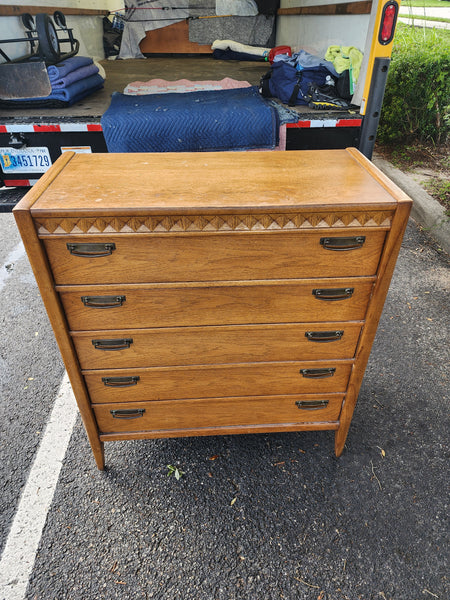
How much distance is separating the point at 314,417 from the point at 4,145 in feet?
8.53

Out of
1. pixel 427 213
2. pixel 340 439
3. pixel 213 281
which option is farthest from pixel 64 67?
pixel 427 213

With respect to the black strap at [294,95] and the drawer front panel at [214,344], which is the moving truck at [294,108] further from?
the drawer front panel at [214,344]

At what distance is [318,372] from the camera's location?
5.63ft

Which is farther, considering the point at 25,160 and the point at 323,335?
the point at 25,160

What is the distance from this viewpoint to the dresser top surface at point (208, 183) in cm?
131

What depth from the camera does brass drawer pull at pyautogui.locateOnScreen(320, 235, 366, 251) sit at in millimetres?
1389

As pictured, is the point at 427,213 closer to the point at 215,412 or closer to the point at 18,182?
the point at 215,412

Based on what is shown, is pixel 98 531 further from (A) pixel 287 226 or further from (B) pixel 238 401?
(A) pixel 287 226

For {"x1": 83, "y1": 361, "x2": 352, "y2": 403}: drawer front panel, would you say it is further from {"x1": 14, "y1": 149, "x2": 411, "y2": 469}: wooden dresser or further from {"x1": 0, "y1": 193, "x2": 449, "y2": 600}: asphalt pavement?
{"x1": 0, "y1": 193, "x2": 449, "y2": 600}: asphalt pavement

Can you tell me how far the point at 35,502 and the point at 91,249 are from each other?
1.22 metres

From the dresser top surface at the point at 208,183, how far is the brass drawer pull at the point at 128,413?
35.0 inches

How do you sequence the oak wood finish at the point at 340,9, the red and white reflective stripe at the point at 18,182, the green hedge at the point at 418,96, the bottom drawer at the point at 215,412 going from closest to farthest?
1. the bottom drawer at the point at 215,412
2. the oak wood finish at the point at 340,9
3. the red and white reflective stripe at the point at 18,182
4. the green hedge at the point at 418,96

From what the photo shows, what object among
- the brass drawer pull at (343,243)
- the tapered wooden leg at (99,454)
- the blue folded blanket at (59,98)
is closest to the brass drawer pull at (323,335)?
the brass drawer pull at (343,243)

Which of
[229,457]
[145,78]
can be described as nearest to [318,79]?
[145,78]
